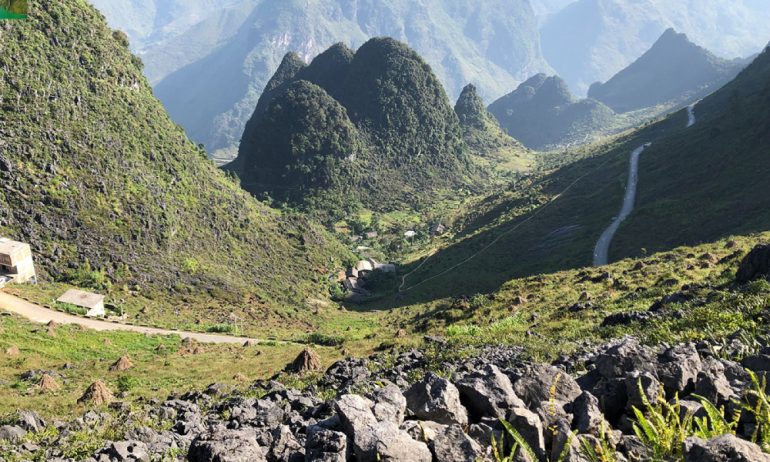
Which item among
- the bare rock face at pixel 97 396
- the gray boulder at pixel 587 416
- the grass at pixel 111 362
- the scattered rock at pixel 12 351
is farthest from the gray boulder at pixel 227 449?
the scattered rock at pixel 12 351

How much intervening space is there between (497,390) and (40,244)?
60.1 meters

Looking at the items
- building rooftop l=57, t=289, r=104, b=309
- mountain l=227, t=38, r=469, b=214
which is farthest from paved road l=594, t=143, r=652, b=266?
mountain l=227, t=38, r=469, b=214

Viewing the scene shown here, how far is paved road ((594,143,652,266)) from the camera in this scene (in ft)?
197

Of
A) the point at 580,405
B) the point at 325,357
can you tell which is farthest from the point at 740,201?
the point at 580,405

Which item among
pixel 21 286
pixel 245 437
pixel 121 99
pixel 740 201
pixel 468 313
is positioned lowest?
pixel 740 201

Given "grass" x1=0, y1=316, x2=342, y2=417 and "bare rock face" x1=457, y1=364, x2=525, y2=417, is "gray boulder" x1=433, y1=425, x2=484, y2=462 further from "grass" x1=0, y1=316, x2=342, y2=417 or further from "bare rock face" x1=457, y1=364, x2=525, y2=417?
"grass" x1=0, y1=316, x2=342, y2=417

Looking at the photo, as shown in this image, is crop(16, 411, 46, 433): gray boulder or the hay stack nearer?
crop(16, 411, 46, 433): gray boulder

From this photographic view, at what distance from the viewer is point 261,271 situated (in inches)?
3068

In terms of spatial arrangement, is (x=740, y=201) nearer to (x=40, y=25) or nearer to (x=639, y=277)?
(x=639, y=277)

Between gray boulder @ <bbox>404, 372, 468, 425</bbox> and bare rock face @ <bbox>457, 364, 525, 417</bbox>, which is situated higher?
gray boulder @ <bbox>404, 372, 468, 425</bbox>

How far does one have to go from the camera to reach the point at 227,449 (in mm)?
6930

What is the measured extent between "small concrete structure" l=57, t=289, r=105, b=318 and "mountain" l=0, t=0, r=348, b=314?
472 centimetres

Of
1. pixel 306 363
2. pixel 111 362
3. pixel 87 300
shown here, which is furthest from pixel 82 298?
pixel 306 363

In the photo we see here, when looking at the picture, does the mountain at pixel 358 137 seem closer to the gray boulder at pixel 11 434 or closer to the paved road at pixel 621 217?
the paved road at pixel 621 217
